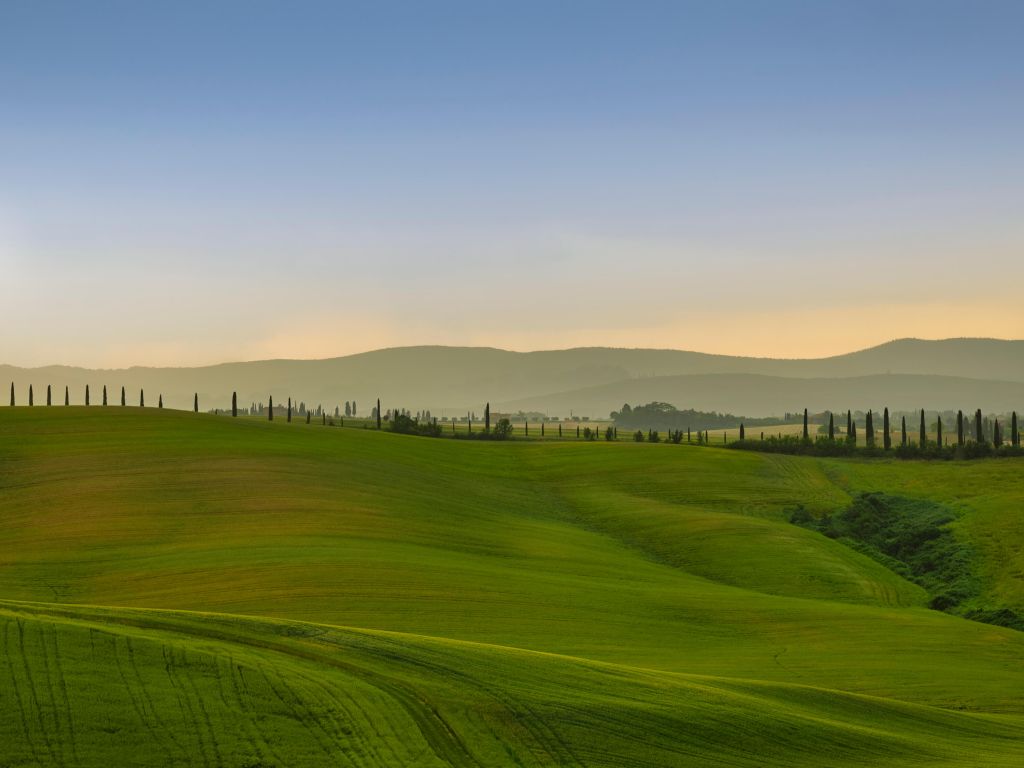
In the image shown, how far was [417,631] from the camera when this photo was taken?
1160 inches

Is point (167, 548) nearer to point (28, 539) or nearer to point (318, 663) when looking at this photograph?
point (28, 539)

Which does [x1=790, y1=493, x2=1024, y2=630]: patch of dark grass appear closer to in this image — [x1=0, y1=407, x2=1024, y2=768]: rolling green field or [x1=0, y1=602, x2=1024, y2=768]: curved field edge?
[x1=0, y1=407, x2=1024, y2=768]: rolling green field

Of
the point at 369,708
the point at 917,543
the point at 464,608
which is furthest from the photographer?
the point at 917,543

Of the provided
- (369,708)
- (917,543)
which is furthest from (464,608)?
(917,543)

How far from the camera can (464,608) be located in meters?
32.7

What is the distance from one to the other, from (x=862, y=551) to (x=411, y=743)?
4065 centimetres

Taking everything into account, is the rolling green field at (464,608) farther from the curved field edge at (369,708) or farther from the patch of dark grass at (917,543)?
the patch of dark grass at (917,543)

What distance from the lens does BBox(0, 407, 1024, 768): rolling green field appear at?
16.0 m

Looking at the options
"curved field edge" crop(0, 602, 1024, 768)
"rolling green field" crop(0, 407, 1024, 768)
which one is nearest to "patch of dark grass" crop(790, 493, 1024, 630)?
"rolling green field" crop(0, 407, 1024, 768)

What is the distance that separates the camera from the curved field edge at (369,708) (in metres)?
14.7

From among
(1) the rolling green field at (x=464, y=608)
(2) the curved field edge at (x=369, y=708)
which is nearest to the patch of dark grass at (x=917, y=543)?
(1) the rolling green field at (x=464, y=608)

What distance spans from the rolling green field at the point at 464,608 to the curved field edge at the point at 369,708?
0.21 feet

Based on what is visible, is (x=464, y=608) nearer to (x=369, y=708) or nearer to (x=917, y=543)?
(x=369, y=708)

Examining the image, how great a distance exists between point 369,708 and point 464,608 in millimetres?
16118
